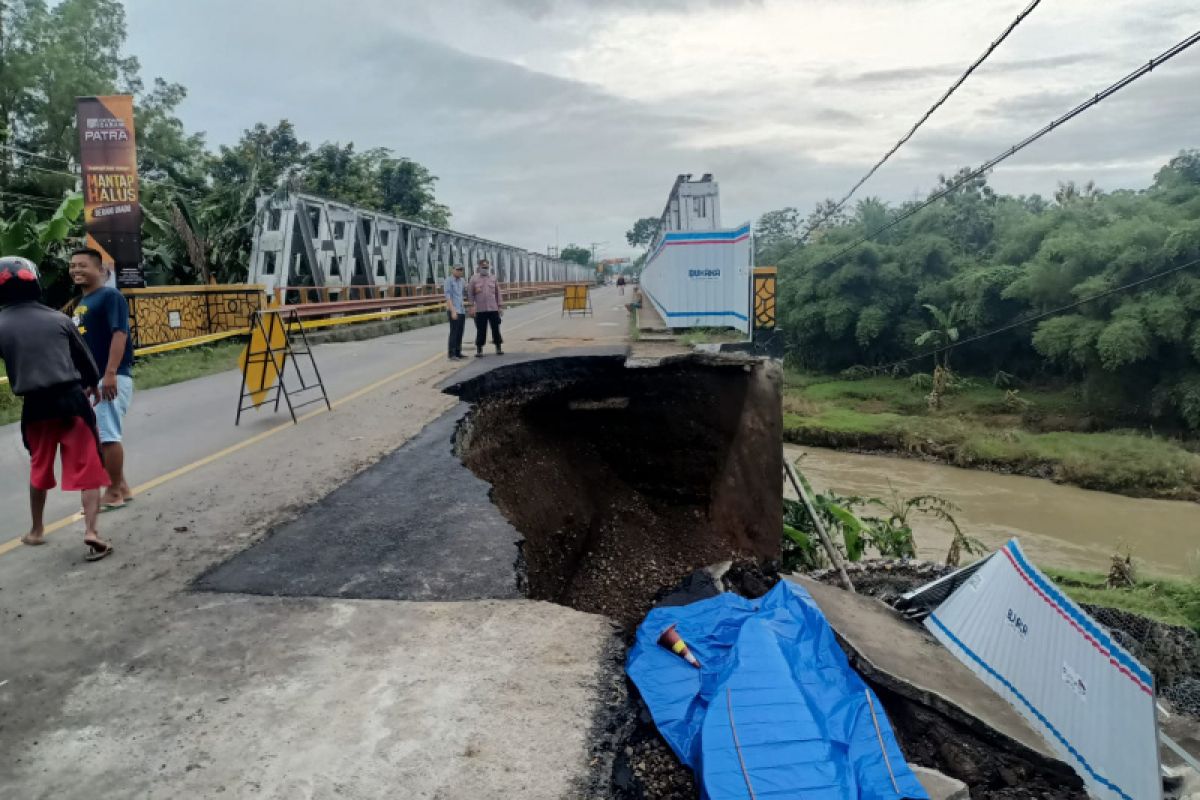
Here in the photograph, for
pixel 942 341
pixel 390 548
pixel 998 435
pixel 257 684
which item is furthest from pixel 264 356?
pixel 942 341

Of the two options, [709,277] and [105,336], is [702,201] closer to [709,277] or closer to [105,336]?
[709,277]

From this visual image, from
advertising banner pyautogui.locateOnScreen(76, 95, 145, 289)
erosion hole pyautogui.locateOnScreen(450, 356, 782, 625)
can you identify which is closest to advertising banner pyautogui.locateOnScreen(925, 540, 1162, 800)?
erosion hole pyautogui.locateOnScreen(450, 356, 782, 625)

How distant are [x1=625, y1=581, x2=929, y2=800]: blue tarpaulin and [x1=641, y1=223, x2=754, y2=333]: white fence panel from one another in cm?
645

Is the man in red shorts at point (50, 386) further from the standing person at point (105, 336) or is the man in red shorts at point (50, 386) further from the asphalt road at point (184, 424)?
the asphalt road at point (184, 424)

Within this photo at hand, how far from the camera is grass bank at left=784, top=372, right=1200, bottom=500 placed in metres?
20.8

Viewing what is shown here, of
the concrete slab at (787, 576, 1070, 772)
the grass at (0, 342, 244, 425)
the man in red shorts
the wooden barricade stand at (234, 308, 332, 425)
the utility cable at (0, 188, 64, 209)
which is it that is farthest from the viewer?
the utility cable at (0, 188, 64, 209)

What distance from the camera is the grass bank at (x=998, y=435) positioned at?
20812mm

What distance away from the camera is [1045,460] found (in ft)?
74.1

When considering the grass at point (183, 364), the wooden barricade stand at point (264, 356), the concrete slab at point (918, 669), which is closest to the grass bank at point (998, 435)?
the grass at point (183, 364)

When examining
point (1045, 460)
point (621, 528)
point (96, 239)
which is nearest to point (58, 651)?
point (621, 528)

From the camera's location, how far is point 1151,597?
35.5 feet

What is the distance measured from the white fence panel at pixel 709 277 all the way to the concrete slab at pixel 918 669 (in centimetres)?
559

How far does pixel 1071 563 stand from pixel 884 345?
2032 centimetres

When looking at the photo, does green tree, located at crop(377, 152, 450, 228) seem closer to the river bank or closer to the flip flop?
the river bank
